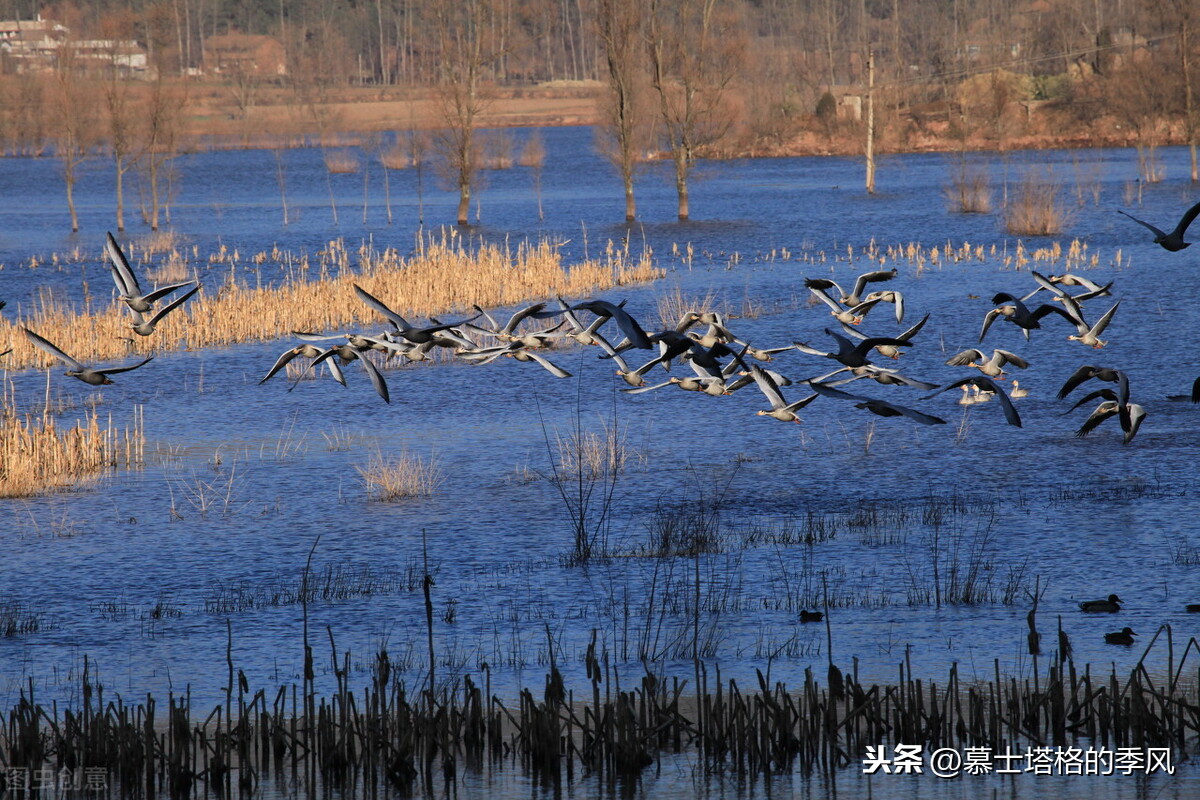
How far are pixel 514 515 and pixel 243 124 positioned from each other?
105462 millimetres

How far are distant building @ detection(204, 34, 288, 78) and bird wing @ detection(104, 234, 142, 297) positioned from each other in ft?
431

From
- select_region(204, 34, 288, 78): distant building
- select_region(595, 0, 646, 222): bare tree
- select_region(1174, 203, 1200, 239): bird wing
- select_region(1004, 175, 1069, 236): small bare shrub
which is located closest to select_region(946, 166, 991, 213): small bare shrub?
select_region(1004, 175, 1069, 236): small bare shrub

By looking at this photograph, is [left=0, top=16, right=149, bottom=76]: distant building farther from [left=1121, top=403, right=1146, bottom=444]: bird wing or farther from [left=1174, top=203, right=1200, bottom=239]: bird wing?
[left=1174, top=203, right=1200, bottom=239]: bird wing

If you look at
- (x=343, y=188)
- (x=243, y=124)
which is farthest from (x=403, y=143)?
(x=243, y=124)

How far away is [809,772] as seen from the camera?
7023 millimetres

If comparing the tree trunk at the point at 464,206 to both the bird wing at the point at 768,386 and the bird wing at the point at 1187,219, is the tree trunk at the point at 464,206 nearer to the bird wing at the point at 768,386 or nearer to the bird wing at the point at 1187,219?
the bird wing at the point at 768,386

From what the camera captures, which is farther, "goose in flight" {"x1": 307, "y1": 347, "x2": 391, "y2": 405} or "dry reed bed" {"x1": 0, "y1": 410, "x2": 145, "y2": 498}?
"dry reed bed" {"x1": 0, "y1": 410, "x2": 145, "y2": 498}

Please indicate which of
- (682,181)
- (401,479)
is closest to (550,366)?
(401,479)

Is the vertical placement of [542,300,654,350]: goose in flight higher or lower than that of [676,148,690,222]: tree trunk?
lower

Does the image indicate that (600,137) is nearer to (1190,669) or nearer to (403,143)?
(403,143)

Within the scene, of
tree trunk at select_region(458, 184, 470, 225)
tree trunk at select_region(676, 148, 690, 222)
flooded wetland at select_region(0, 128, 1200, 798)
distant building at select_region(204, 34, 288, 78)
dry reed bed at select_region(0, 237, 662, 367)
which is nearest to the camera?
flooded wetland at select_region(0, 128, 1200, 798)

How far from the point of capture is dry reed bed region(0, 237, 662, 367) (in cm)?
2248

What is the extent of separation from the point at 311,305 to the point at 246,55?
5266 inches

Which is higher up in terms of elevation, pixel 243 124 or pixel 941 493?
pixel 243 124
